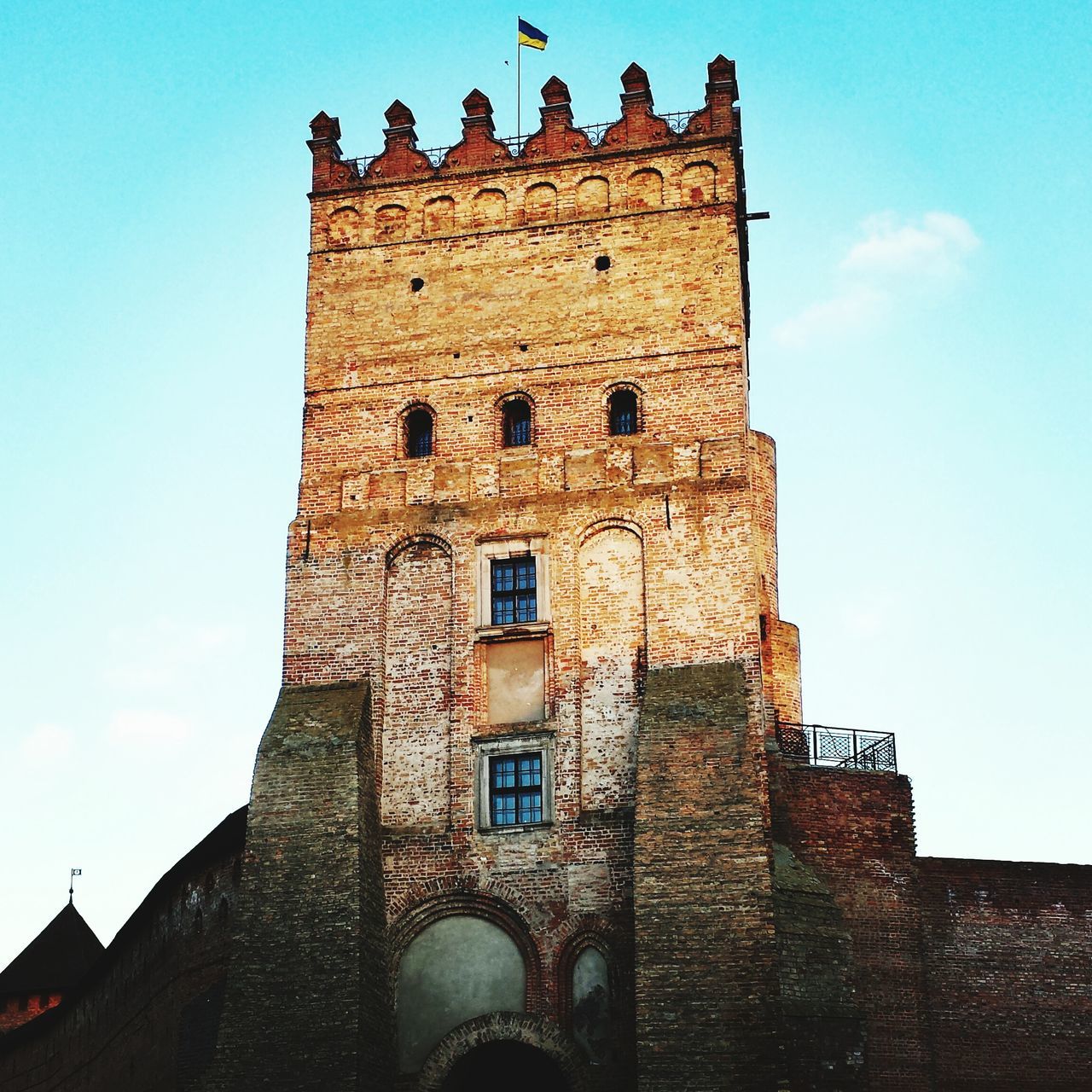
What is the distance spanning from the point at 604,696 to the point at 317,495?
5.78 meters

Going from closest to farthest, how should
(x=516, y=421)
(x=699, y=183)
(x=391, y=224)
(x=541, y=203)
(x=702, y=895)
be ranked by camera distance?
1. (x=702, y=895)
2. (x=516, y=421)
3. (x=699, y=183)
4. (x=541, y=203)
5. (x=391, y=224)

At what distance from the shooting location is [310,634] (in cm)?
2572

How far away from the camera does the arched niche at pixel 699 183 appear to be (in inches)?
1107

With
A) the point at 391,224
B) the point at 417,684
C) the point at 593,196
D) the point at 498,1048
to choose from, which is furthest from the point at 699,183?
the point at 498,1048

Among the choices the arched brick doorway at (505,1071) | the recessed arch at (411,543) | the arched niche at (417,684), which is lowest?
the arched brick doorway at (505,1071)

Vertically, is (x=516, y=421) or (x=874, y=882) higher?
(x=516, y=421)

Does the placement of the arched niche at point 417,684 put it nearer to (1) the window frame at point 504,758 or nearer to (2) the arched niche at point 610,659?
(1) the window frame at point 504,758

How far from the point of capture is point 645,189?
2841 centimetres

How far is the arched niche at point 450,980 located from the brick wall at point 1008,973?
6.06 m

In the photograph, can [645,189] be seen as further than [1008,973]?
Yes

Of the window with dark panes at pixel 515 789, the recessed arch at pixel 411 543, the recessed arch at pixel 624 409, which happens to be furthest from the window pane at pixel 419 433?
the window with dark panes at pixel 515 789

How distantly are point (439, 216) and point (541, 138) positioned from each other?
7.23 ft

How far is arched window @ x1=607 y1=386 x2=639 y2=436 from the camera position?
26.6 metres

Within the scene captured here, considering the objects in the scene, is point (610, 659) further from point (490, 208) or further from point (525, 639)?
point (490, 208)
